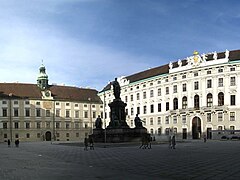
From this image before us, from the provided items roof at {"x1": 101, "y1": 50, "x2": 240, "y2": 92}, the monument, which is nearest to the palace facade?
roof at {"x1": 101, "y1": 50, "x2": 240, "y2": 92}

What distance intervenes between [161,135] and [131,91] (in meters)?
18.4

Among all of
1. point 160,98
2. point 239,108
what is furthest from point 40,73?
point 239,108

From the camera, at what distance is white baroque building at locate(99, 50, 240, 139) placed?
238 feet

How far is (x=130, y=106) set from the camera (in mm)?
97062

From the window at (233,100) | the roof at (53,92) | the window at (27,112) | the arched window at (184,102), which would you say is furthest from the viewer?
the roof at (53,92)

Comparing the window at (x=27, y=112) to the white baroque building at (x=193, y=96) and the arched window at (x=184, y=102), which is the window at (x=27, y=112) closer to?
the white baroque building at (x=193, y=96)

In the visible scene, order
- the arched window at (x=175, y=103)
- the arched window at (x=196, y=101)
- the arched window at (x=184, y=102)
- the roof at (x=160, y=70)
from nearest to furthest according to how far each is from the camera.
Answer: the roof at (x=160, y=70)
the arched window at (x=196, y=101)
the arched window at (x=184, y=102)
the arched window at (x=175, y=103)

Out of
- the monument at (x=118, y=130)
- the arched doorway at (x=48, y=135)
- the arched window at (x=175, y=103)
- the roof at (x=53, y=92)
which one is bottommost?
the arched doorway at (x=48, y=135)

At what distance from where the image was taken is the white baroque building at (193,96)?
72.5 metres

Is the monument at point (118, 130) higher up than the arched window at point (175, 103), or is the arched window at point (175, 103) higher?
the arched window at point (175, 103)

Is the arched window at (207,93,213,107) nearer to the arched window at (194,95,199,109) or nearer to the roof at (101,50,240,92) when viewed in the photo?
the arched window at (194,95,199,109)

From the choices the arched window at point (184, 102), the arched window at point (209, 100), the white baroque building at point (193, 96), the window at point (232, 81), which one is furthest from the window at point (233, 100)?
the arched window at point (184, 102)

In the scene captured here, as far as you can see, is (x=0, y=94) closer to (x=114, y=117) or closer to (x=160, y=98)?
(x=160, y=98)

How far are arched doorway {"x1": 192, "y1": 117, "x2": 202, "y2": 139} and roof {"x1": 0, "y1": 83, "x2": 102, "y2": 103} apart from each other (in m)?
39.7
